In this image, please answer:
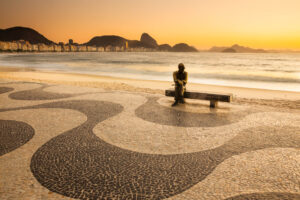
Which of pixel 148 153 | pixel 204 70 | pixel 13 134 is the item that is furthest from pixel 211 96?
pixel 204 70

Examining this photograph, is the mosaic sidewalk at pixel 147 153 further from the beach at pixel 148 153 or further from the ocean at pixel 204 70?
the ocean at pixel 204 70

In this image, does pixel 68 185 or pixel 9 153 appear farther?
pixel 9 153

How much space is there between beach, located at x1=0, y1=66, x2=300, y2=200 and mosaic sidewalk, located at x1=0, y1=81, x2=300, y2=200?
0.05 feet

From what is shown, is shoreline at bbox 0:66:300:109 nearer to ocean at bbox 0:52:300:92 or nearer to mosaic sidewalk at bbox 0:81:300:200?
mosaic sidewalk at bbox 0:81:300:200

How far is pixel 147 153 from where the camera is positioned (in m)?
4.01

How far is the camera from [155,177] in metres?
3.18

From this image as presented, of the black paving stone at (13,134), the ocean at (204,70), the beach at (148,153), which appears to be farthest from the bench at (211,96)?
the ocean at (204,70)

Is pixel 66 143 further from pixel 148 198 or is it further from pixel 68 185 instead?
pixel 148 198

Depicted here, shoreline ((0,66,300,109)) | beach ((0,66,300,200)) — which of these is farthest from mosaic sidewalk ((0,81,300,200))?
shoreline ((0,66,300,109))

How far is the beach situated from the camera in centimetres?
290

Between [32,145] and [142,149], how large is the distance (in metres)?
2.33

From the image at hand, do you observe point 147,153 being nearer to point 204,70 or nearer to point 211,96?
point 211,96

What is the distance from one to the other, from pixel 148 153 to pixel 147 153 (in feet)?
0.06

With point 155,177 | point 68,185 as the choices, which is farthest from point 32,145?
point 155,177
